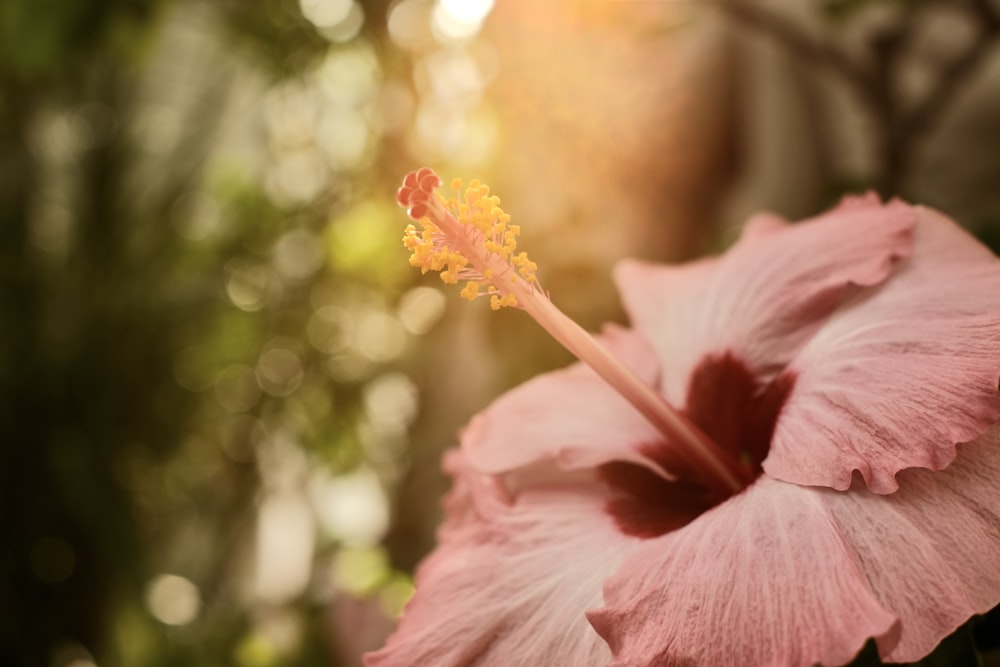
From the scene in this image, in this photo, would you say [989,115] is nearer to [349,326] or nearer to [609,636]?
[609,636]

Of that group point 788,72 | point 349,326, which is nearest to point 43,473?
point 349,326

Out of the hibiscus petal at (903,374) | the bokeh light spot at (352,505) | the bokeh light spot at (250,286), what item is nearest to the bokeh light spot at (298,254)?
the bokeh light spot at (250,286)

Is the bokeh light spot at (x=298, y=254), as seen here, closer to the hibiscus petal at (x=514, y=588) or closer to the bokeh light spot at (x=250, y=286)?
the bokeh light spot at (x=250, y=286)

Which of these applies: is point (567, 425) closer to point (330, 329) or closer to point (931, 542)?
point (931, 542)

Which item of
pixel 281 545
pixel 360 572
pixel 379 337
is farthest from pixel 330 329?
pixel 281 545

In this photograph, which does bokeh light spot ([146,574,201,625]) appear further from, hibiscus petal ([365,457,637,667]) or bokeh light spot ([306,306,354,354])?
hibiscus petal ([365,457,637,667])

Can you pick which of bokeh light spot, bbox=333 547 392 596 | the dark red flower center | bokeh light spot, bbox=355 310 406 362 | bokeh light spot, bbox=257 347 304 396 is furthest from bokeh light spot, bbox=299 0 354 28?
the dark red flower center
